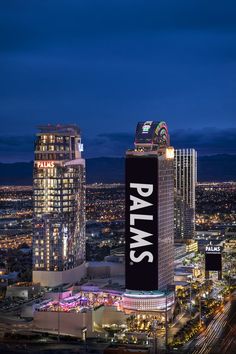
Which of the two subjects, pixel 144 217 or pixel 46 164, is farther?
pixel 46 164

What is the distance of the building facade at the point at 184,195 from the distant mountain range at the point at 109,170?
58594 millimetres

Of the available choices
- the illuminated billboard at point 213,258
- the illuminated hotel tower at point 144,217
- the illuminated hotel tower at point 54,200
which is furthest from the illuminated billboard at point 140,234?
the illuminated billboard at point 213,258

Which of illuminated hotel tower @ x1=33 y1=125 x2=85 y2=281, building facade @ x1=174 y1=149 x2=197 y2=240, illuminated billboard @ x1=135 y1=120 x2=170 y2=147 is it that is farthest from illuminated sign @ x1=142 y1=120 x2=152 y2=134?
building facade @ x1=174 y1=149 x2=197 y2=240

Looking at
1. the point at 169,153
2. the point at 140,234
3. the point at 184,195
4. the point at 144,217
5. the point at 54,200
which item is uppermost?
the point at 169,153

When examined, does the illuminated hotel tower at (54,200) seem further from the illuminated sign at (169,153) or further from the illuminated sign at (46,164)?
the illuminated sign at (169,153)

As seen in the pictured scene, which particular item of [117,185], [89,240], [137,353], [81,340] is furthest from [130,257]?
[117,185]

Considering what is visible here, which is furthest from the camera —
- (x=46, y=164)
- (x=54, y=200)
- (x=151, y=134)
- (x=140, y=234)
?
(x=46, y=164)

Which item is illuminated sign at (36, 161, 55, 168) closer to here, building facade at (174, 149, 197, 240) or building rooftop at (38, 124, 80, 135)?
building rooftop at (38, 124, 80, 135)

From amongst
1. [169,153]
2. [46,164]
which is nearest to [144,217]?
[169,153]

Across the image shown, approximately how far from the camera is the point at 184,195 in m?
93.2

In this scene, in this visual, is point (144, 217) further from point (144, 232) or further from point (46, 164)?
point (46, 164)

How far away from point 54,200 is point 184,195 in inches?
1484

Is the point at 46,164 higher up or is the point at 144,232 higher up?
the point at 46,164

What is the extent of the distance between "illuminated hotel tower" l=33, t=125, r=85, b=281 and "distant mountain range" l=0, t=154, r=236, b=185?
92.5 meters
